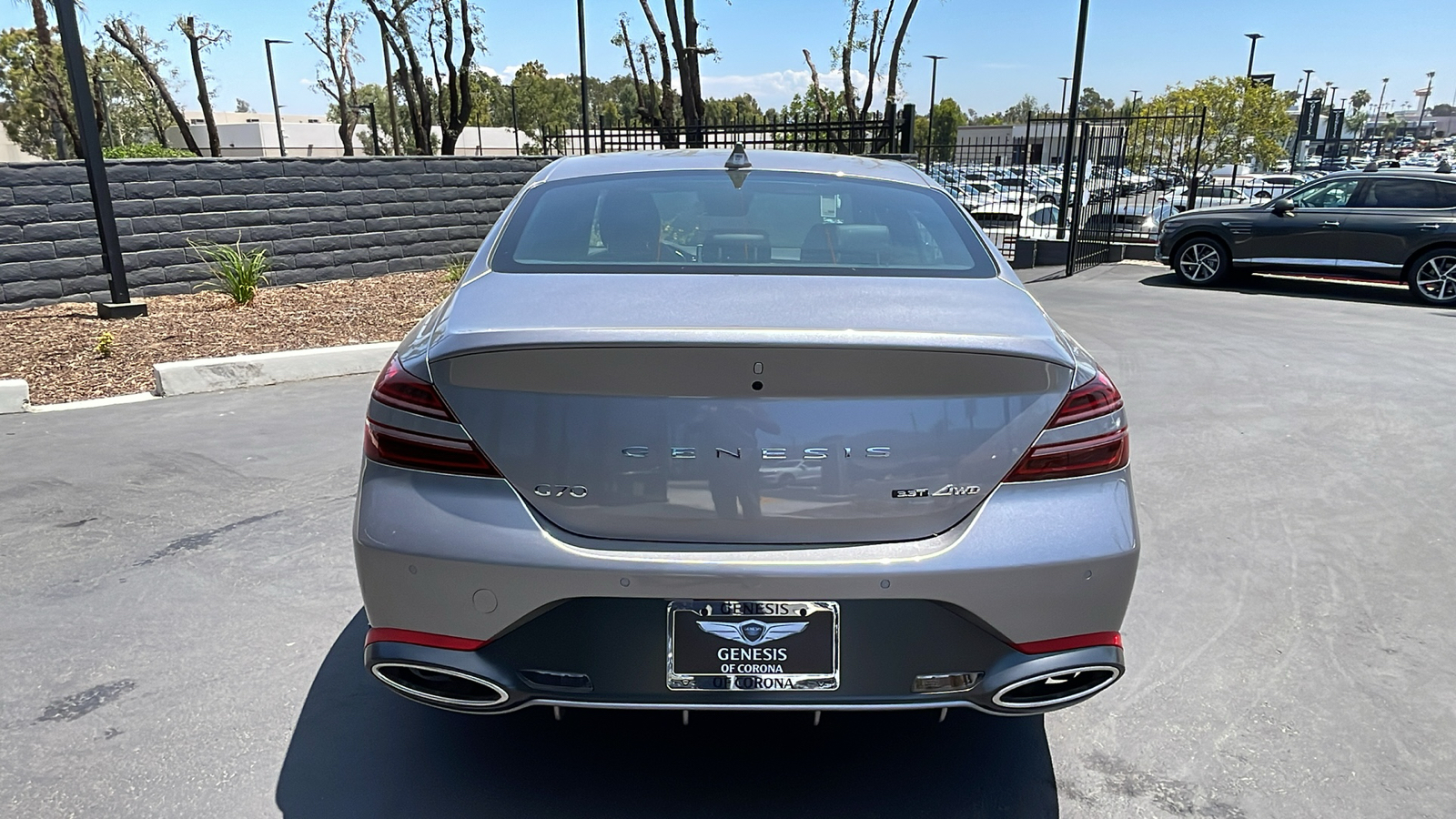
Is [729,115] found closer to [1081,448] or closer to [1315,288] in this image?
[1315,288]

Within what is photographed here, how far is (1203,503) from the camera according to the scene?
15.6 feet

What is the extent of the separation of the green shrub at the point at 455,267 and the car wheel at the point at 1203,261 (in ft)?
32.6

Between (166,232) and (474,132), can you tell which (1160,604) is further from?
Result: (474,132)

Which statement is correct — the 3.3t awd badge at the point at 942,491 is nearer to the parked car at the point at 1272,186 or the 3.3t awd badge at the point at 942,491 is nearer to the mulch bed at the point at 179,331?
the mulch bed at the point at 179,331

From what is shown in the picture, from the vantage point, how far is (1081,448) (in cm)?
221

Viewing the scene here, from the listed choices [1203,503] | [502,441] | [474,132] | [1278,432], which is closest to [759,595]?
[502,441]

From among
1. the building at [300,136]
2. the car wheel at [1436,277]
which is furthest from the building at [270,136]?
the car wheel at [1436,277]

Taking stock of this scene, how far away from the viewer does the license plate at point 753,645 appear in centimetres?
213

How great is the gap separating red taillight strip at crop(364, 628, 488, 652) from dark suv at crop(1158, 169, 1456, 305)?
13.4 meters

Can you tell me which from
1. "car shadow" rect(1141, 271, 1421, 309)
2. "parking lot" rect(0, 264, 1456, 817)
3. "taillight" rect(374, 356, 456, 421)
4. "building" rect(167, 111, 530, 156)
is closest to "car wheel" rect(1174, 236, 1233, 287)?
"car shadow" rect(1141, 271, 1421, 309)

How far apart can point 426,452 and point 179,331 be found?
7053 mm

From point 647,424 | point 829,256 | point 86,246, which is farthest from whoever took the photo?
point 86,246

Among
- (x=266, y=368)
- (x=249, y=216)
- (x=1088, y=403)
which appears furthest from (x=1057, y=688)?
(x=249, y=216)

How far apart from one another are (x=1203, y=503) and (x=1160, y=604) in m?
1.33
